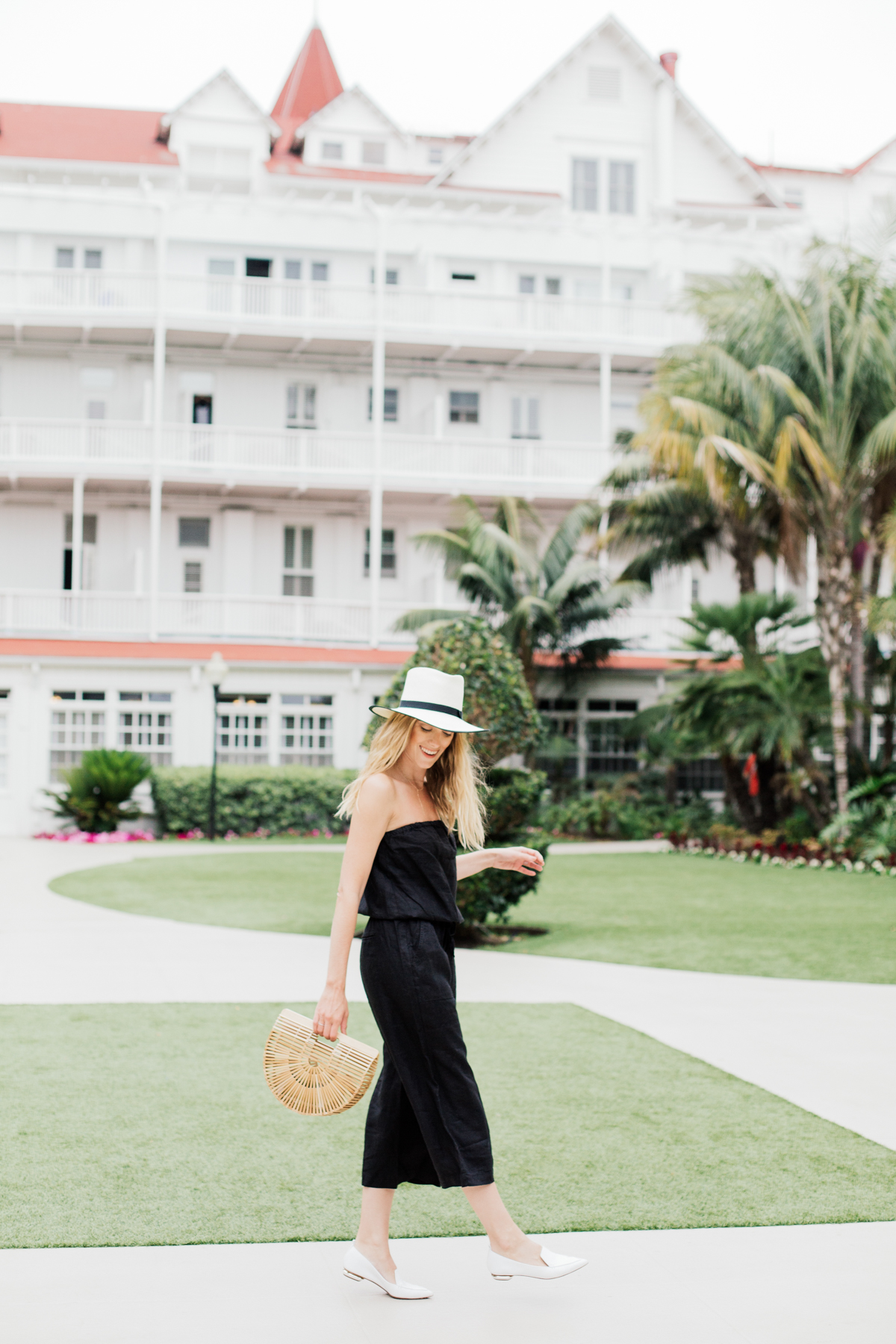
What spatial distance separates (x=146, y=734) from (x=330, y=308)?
31.8 feet

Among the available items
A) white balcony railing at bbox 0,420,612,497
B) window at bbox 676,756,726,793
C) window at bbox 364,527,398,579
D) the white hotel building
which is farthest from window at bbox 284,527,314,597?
window at bbox 676,756,726,793

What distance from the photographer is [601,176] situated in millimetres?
31844

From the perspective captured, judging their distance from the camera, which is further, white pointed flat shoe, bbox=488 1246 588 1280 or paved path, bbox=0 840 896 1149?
paved path, bbox=0 840 896 1149

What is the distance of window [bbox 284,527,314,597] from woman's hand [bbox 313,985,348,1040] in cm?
2611

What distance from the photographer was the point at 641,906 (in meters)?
14.3

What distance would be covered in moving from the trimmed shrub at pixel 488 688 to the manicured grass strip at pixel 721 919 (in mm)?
1312

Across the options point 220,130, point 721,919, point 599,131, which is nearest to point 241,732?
point 220,130

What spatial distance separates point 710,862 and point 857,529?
17.3 feet

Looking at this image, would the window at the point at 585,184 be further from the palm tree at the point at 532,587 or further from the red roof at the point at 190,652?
the red roof at the point at 190,652

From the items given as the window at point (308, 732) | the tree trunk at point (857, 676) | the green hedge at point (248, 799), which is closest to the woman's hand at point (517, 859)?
the tree trunk at point (857, 676)

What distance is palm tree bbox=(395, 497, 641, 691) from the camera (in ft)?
80.3

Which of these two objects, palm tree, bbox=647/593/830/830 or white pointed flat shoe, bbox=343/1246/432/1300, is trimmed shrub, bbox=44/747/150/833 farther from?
white pointed flat shoe, bbox=343/1246/432/1300

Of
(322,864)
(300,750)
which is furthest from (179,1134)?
(300,750)

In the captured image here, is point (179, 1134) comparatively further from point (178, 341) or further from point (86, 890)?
point (178, 341)
